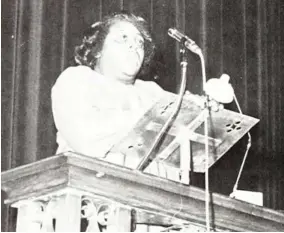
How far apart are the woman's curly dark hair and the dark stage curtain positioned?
0.32m

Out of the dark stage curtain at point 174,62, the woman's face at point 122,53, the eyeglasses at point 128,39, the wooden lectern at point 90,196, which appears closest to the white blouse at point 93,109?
the woman's face at point 122,53

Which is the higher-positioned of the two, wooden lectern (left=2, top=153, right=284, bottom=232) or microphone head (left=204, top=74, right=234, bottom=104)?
microphone head (left=204, top=74, right=234, bottom=104)

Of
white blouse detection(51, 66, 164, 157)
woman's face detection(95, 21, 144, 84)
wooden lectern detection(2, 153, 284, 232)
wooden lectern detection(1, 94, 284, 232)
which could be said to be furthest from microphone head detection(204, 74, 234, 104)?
woman's face detection(95, 21, 144, 84)

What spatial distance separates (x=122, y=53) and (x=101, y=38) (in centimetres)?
17

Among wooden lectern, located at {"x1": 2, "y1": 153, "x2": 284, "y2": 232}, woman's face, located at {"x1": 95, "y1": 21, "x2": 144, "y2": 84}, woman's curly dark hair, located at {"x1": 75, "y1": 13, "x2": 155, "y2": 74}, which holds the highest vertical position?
woman's curly dark hair, located at {"x1": 75, "y1": 13, "x2": 155, "y2": 74}

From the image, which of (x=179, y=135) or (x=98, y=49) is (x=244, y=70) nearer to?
(x=98, y=49)

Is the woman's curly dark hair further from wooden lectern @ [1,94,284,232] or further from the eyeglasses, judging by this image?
wooden lectern @ [1,94,284,232]

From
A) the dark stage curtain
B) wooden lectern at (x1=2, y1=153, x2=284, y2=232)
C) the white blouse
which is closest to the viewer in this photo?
wooden lectern at (x1=2, y1=153, x2=284, y2=232)

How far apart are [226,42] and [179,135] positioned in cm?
224

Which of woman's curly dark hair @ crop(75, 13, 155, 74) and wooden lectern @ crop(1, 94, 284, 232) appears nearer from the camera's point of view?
wooden lectern @ crop(1, 94, 284, 232)

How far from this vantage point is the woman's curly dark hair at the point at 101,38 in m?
2.88

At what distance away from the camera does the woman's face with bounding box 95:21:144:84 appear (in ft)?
9.03

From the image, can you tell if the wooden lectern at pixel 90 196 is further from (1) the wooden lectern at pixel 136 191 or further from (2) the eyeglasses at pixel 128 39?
(2) the eyeglasses at pixel 128 39

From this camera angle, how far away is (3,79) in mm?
3182
